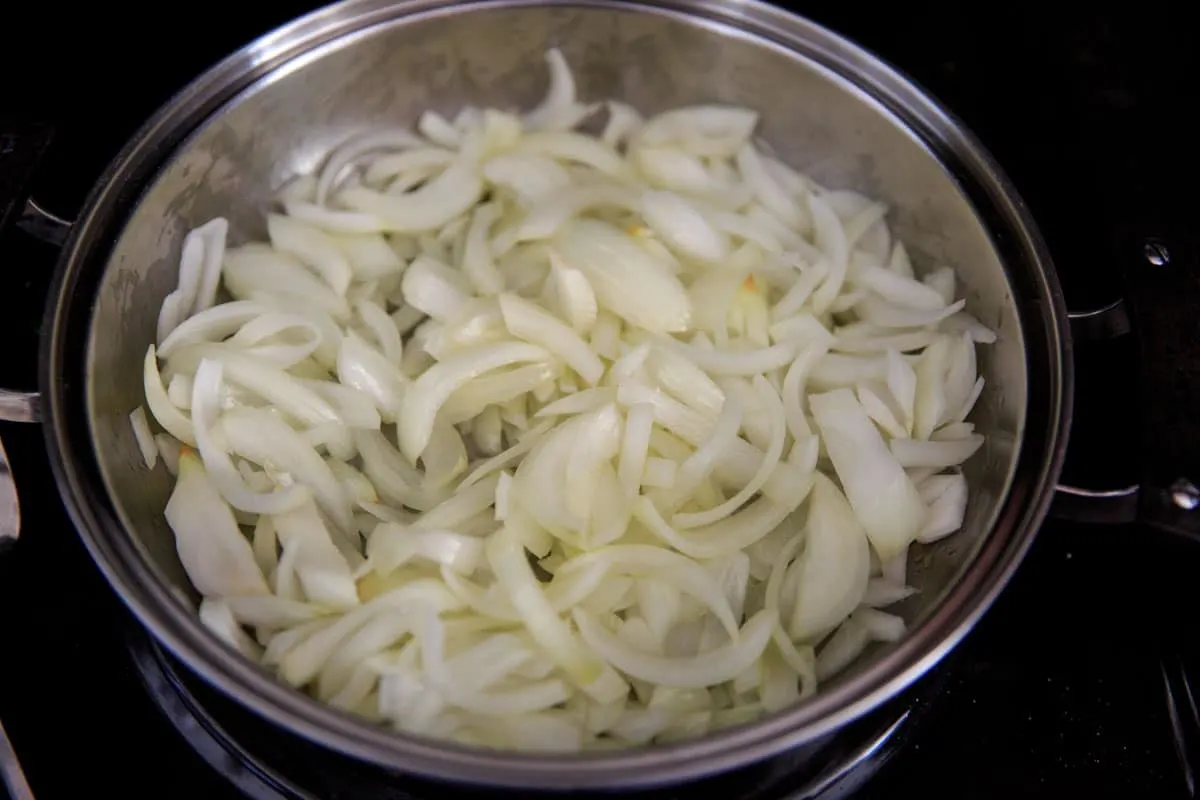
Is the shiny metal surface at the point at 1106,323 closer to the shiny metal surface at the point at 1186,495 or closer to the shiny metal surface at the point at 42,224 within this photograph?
the shiny metal surface at the point at 1186,495

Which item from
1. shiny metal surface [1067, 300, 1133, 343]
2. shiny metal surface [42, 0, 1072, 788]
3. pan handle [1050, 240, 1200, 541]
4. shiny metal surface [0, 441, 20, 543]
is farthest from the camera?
shiny metal surface [1067, 300, 1133, 343]

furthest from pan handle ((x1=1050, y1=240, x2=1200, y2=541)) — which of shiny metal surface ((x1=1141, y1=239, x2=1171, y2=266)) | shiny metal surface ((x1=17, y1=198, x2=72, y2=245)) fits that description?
shiny metal surface ((x1=17, y1=198, x2=72, y2=245))

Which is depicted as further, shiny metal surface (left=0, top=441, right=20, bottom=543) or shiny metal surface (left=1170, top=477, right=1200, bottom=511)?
shiny metal surface (left=0, top=441, right=20, bottom=543)

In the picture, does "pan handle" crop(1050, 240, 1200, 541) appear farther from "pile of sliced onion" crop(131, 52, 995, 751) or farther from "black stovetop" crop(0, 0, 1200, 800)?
"pile of sliced onion" crop(131, 52, 995, 751)

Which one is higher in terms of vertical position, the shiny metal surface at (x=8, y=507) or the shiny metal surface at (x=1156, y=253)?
the shiny metal surface at (x=1156, y=253)

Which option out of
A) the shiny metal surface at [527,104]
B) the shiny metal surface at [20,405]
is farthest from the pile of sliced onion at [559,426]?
the shiny metal surface at [20,405]

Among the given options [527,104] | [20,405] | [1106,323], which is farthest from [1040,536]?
[20,405]
